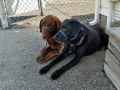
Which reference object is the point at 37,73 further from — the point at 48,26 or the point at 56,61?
the point at 48,26

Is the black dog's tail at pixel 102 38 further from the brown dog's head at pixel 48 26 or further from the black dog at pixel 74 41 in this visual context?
the brown dog's head at pixel 48 26

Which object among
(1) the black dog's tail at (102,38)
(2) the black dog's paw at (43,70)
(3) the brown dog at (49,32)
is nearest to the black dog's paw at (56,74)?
(2) the black dog's paw at (43,70)

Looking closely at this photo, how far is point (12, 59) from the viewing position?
8.20ft

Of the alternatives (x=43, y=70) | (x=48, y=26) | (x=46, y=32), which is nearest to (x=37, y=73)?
(x=43, y=70)

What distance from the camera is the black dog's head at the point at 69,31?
1.98 m

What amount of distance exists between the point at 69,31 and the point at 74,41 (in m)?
0.21

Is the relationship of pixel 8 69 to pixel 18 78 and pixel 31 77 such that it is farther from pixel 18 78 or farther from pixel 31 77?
pixel 31 77

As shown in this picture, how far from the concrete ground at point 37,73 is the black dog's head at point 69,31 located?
463 mm

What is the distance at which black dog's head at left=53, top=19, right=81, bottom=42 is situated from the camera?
198cm

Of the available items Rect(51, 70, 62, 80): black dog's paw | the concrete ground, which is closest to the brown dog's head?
the concrete ground

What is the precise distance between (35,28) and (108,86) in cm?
274

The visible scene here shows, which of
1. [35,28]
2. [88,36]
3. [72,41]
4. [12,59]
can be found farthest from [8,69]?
[35,28]

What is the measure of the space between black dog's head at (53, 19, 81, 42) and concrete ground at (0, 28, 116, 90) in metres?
0.46

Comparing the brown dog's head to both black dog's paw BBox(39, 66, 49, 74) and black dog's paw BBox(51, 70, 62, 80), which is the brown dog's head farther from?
black dog's paw BBox(51, 70, 62, 80)
